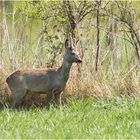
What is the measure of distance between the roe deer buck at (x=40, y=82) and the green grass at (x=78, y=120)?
0.29 m

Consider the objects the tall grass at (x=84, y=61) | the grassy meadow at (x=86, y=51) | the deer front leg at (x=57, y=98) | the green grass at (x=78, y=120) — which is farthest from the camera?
the tall grass at (x=84, y=61)

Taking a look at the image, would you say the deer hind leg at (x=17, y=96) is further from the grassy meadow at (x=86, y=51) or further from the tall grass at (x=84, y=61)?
the tall grass at (x=84, y=61)

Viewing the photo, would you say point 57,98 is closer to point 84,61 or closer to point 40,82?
point 40,82

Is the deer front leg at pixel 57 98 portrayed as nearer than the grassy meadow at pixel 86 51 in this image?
Yes

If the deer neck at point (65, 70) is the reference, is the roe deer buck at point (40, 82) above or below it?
below

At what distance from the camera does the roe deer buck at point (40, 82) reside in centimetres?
821

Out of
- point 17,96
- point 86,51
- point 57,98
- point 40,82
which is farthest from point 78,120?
point 86,51

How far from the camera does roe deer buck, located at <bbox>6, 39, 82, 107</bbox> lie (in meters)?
8.21

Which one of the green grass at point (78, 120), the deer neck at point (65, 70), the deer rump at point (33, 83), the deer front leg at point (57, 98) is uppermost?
the deer neck at point (65, 70)

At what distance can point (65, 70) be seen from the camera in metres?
8.26

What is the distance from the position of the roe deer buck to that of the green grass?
29cm

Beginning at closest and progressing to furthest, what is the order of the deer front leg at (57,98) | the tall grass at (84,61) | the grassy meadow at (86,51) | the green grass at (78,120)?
the green grass at (78,120)
the deer front leg at (57,98)
the grassy meadow at (86,51)
the tall grass at (84,61)

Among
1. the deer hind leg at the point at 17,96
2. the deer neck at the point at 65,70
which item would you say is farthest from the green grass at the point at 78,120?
the deer neck at the point at 65,70

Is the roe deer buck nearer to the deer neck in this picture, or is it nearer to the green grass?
the deer neck
